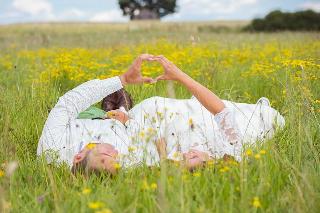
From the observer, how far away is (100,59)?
25.7ft

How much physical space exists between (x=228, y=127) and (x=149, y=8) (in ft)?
160

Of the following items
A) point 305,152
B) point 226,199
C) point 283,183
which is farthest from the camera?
point 305,152

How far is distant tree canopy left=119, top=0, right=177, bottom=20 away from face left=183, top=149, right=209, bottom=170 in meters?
47.1

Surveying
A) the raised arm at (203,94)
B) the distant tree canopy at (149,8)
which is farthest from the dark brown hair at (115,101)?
the distant tree canopy at (149,8)

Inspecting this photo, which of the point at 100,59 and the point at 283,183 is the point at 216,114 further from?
the point at 100,59

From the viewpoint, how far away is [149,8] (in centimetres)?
5081

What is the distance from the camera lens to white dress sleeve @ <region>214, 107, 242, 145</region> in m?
3.10

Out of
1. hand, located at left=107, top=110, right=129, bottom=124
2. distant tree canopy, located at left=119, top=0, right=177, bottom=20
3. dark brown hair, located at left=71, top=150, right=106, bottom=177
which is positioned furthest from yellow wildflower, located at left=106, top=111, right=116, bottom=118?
distant tree canopy, located at left=119, top=0, right=177, bottom=20

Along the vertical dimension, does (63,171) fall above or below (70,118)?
below

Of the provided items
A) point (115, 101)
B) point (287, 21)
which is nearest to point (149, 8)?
point (287, 21)

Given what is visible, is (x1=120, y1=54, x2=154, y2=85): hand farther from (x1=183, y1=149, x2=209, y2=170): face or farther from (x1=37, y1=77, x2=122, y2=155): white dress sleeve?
(x1=183, y1=149, x2=209, y2=170): face

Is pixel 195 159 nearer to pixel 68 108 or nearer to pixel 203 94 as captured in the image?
pixel 203 94

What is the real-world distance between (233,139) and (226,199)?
3.20 ft

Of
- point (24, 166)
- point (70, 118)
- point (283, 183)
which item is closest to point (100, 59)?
point (70, 118)
